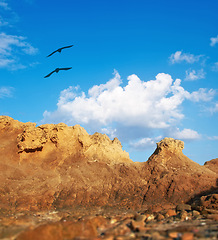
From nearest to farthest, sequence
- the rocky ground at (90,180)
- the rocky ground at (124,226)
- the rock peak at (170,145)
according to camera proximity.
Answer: the rocky ground at (124,226), the rocky ground at (90,180), the rock peak at (170,145)

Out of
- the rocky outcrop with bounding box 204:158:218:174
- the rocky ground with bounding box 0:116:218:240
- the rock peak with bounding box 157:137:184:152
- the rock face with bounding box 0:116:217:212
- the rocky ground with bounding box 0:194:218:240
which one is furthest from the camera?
the rock peak with bounding box 157:137:184:152

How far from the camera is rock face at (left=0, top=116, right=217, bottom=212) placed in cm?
1708

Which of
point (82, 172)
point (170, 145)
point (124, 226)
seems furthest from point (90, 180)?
point (124, 226)

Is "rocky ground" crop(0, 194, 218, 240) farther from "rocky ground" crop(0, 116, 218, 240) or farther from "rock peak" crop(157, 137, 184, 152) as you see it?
"rock peak" crop(157, 137, 184, 152)

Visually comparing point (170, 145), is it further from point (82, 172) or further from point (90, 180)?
point (82, 172)

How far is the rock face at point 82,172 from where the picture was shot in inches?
672

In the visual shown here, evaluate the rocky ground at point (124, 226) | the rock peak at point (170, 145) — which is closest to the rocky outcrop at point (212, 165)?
the rock peak at point (170, 145)

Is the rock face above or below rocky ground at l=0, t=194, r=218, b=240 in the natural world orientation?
above

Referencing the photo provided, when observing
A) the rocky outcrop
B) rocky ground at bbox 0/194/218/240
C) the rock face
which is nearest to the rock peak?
the rock face

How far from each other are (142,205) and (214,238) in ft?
31.7

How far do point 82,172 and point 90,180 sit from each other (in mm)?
1176

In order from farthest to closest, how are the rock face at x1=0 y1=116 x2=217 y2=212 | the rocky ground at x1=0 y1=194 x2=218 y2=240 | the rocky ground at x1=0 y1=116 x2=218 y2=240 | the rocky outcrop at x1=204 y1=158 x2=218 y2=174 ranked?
the rocky outcrop at x1=204 y1=158 x2=218 y2=174
the rock face at x1=0 y1=116 x2=217 y2=212
the rocky ground at x1=0 y1=116 x2=218 y2=240
the rocky ground at x1=0 y1=194 x2=218 y2=240

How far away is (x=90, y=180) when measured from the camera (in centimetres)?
1920

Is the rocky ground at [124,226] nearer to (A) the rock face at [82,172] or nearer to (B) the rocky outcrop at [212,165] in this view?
(A) the rock face at [82,172]
